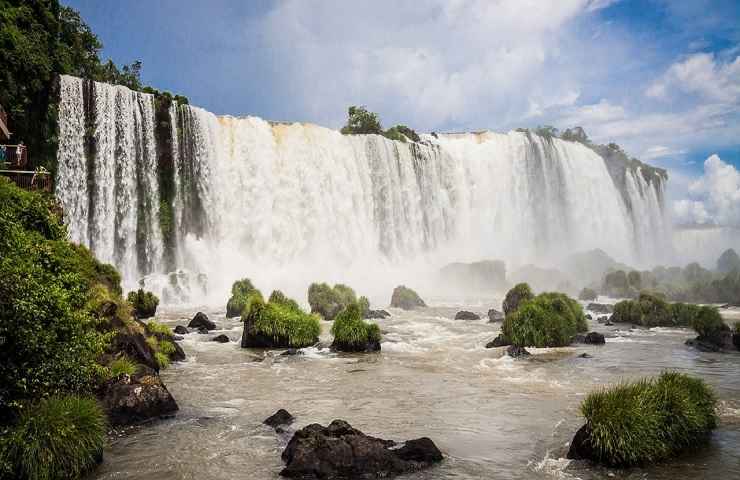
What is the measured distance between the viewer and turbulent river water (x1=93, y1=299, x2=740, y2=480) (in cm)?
992

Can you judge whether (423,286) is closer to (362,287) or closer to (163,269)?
(362,287)

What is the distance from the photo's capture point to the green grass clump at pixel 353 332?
74.0ft

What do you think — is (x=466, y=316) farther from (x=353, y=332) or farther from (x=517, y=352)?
(x=353, y=332)

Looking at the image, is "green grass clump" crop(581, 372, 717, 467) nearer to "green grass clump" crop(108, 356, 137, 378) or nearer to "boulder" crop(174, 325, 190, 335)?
"green grass clump" crop(108, 356, 137, 378)

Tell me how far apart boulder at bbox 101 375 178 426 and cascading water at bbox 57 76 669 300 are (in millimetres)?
34087

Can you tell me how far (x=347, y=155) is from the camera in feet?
198

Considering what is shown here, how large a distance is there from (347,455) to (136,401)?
5.81m

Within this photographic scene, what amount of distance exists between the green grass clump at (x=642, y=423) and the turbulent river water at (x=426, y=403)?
0.28 m

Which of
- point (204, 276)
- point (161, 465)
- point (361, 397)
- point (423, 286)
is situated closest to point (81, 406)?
point (161, 465)

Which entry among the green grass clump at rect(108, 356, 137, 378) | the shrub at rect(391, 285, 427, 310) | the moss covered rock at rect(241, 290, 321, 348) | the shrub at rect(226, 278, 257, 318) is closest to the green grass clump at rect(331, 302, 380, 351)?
the moss covered rock at rect(241, 290, 321, 348)

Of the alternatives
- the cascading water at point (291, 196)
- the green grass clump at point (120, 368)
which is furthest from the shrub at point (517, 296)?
the green grass clump at point (120, 368)

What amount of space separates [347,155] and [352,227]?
322 inches

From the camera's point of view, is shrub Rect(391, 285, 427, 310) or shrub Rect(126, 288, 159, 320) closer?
shrub Rect(126, 288, 159, 320)

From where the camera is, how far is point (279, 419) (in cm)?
1268
